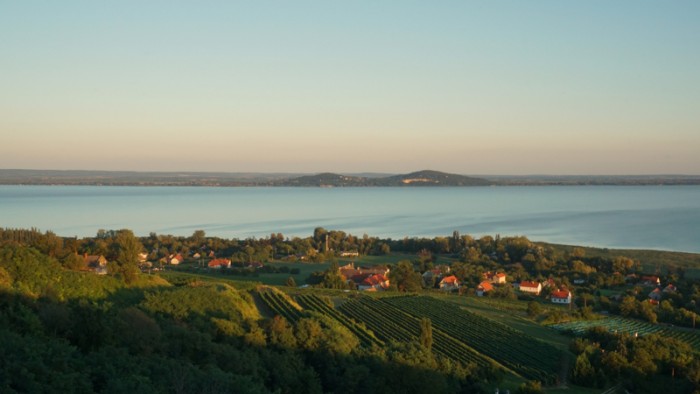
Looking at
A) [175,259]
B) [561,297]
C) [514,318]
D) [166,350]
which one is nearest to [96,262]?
[175,259]

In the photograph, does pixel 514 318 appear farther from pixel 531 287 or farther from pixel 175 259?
pixel 175 259

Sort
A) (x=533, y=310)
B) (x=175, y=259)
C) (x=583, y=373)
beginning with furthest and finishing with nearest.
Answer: (x=175, y=259)
(x=533, y=310)
(x=583, y=373)

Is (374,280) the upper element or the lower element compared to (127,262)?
lower

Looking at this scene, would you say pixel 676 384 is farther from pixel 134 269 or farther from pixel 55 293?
pixel 134 269

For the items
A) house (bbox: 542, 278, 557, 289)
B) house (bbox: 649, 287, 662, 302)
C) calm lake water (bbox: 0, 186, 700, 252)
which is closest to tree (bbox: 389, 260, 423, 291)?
house (bbox: 542, 278, 557, 289)

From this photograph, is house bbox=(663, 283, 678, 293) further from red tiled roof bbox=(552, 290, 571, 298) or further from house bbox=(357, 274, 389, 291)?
house bbox=(357, 274, 389, 291)

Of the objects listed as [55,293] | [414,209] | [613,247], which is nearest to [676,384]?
[55,293]

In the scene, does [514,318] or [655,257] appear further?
[655,257]

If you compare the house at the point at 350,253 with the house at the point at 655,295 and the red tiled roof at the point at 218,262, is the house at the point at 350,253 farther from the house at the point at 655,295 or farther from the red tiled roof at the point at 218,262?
the house at the point at 655,295
